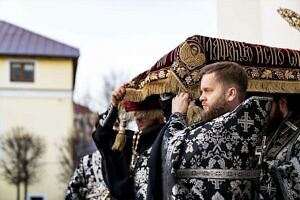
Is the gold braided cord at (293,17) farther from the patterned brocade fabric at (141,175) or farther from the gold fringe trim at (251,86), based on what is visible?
the patterned brocade fabric at (141,175)

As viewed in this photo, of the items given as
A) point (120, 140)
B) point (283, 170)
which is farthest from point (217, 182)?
point (120, 140)

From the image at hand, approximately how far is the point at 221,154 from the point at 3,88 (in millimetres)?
38126

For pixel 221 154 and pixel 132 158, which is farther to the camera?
pixel 132 158

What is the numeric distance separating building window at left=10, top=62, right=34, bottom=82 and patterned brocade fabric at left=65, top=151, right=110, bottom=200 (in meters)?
34.9

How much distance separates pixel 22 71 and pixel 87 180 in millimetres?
35606

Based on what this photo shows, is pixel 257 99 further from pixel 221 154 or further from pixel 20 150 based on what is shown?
pixel 20 150

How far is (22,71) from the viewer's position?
4062 centimetres

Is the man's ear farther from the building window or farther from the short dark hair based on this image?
the building window

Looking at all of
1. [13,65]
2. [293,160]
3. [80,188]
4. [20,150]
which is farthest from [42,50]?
[293,160]

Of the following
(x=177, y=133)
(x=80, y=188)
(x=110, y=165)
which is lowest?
(x=80, y=188)

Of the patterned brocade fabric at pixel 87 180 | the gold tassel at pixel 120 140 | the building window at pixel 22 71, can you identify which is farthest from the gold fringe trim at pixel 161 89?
the building window at pixel 22 71

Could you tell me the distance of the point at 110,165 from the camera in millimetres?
4285

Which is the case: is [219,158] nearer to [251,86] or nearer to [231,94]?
[231,94]

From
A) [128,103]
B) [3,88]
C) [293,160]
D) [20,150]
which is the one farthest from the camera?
[3,88]
